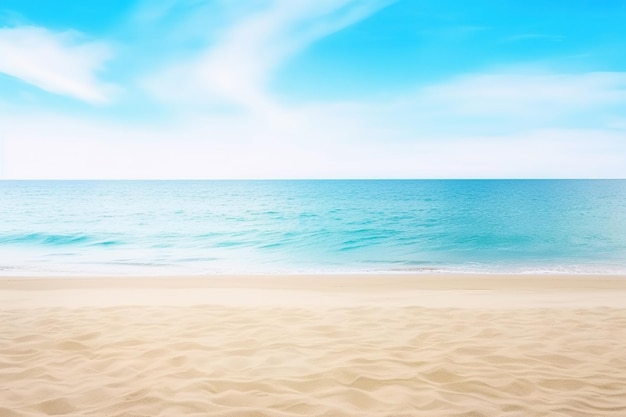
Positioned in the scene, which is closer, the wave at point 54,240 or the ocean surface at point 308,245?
the ocean surface at point 308,245

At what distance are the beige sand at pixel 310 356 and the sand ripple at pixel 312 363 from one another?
0.06ft

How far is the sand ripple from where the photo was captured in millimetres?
3570

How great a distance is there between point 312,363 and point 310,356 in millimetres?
216

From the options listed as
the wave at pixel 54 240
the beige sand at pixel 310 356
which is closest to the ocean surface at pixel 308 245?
the wave at pixel 54 240

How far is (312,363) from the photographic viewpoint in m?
4.52

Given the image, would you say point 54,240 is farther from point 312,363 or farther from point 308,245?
point 312,363

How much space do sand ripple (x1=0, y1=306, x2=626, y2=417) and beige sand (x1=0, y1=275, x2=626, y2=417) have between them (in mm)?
20

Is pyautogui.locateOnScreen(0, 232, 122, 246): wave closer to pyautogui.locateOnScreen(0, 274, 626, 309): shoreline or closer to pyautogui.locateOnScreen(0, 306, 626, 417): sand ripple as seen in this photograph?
pyautogui.locateOnScreen(0, 274, 626, 309): shoreline

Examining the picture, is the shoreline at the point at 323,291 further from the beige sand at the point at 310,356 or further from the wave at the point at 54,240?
the wave at the point at 54,240

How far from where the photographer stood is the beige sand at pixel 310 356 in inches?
142

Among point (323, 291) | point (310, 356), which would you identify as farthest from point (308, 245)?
point (310, 356)

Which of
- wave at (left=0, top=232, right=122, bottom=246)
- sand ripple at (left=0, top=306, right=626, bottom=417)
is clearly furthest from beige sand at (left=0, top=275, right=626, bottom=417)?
wave at (left=0, top=232, right=122, bottom=246)

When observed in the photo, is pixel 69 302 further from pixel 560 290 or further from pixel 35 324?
pixel 560 290

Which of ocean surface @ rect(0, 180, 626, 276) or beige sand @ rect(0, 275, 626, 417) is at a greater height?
beige sand @ rect(0, 275, 626, 417)
